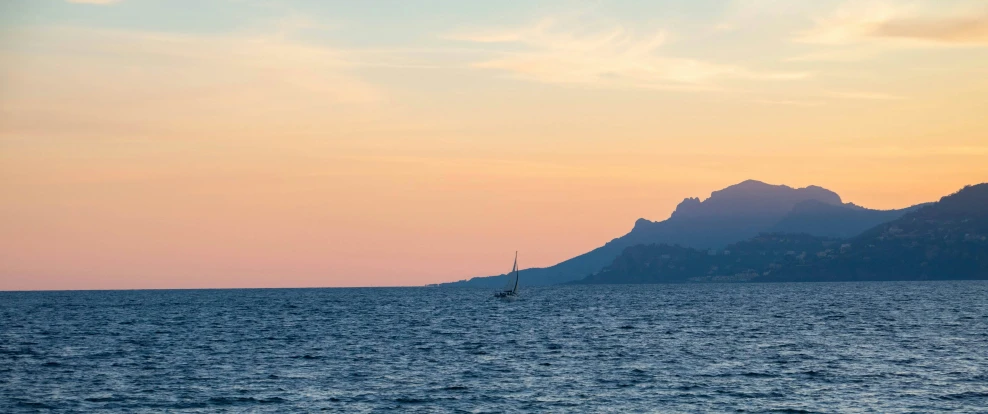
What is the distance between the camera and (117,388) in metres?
66.8

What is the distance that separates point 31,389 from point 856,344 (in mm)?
76746

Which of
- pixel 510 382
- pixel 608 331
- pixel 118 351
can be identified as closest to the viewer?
pixel 510 382

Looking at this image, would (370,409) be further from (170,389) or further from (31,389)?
(31,389)

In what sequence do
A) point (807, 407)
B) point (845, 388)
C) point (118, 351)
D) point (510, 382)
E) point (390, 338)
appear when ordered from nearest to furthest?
point (807, 407)
point (845, 388)
point (510, 382)
point (118, 351)
point (390, 338)

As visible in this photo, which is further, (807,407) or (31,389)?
(31,389)

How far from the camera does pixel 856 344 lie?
96.1 metres

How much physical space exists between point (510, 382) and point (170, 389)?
24.5 meters

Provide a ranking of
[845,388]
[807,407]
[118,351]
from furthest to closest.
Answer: [118,351], [845,388], [807,407]

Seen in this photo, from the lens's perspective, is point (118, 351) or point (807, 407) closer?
point (807, 407)

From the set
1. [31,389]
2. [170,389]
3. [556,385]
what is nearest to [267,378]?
[170,389]

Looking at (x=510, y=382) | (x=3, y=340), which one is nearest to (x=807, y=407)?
(x=510, y=382)

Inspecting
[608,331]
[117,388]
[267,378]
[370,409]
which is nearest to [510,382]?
[370,409]

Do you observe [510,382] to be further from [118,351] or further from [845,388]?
[118,351]

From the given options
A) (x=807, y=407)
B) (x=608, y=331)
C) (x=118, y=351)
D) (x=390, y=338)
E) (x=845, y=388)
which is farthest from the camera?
(x=608, y=331)
